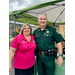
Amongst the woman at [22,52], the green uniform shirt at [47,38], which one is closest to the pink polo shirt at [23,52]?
the woman at [22,52]

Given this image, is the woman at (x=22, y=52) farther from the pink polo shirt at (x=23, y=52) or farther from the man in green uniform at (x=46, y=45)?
the man in green uniform at (x=46, y=45)

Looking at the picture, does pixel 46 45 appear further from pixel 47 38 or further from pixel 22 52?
pixel 22 52

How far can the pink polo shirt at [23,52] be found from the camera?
109cm

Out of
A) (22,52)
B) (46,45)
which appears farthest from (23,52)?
(46,45)

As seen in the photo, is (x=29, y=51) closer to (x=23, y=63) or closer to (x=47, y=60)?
(x=23, y=63)

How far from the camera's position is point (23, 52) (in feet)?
3.67

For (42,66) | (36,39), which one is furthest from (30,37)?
(42,66)

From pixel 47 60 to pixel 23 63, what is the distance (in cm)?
47

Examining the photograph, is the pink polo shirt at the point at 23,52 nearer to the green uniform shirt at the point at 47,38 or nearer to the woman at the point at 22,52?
the woman at the point at 22,52

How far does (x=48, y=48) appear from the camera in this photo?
113 cm

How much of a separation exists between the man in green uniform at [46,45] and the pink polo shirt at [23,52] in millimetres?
167

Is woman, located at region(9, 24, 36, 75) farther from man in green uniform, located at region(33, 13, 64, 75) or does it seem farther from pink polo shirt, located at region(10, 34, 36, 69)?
man in green uniform, located at region(33, 13, 64, 75)

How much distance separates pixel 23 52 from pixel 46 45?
1.53 ft

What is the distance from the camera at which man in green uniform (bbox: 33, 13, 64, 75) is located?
3.69 ft
